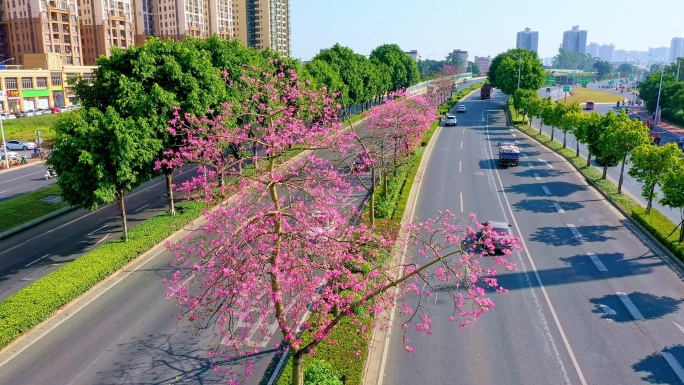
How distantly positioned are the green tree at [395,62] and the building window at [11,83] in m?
68.8

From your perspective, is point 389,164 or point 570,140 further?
point 570,140

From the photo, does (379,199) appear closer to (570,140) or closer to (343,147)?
(343,147)

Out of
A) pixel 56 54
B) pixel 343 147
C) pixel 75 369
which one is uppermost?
pixel 56 54

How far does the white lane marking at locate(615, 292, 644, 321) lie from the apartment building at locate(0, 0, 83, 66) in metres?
117

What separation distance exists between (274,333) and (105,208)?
23.6 meters

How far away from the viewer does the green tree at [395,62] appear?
343 ft

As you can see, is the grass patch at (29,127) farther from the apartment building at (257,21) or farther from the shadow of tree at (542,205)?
the apartment building at (257,21)

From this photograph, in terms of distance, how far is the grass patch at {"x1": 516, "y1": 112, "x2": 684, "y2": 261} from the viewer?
2760cm

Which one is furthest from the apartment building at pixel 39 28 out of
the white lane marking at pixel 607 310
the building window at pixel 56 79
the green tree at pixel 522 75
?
the white lane marking at pixel 607 310

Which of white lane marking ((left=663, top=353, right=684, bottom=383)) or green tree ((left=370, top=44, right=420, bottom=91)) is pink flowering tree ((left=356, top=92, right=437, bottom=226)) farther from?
green tree ((left=370, top=44, right=420, bottom=91))

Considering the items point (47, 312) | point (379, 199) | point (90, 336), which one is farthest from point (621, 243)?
point (47, 312)

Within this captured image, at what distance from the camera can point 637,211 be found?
32438 mm

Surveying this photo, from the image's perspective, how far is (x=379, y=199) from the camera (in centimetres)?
3488

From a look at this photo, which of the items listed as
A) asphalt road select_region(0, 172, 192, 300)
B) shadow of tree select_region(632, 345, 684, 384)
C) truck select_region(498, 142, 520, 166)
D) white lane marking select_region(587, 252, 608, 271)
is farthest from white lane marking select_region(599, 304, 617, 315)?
truck select_region(498, 142, 520, 166)
